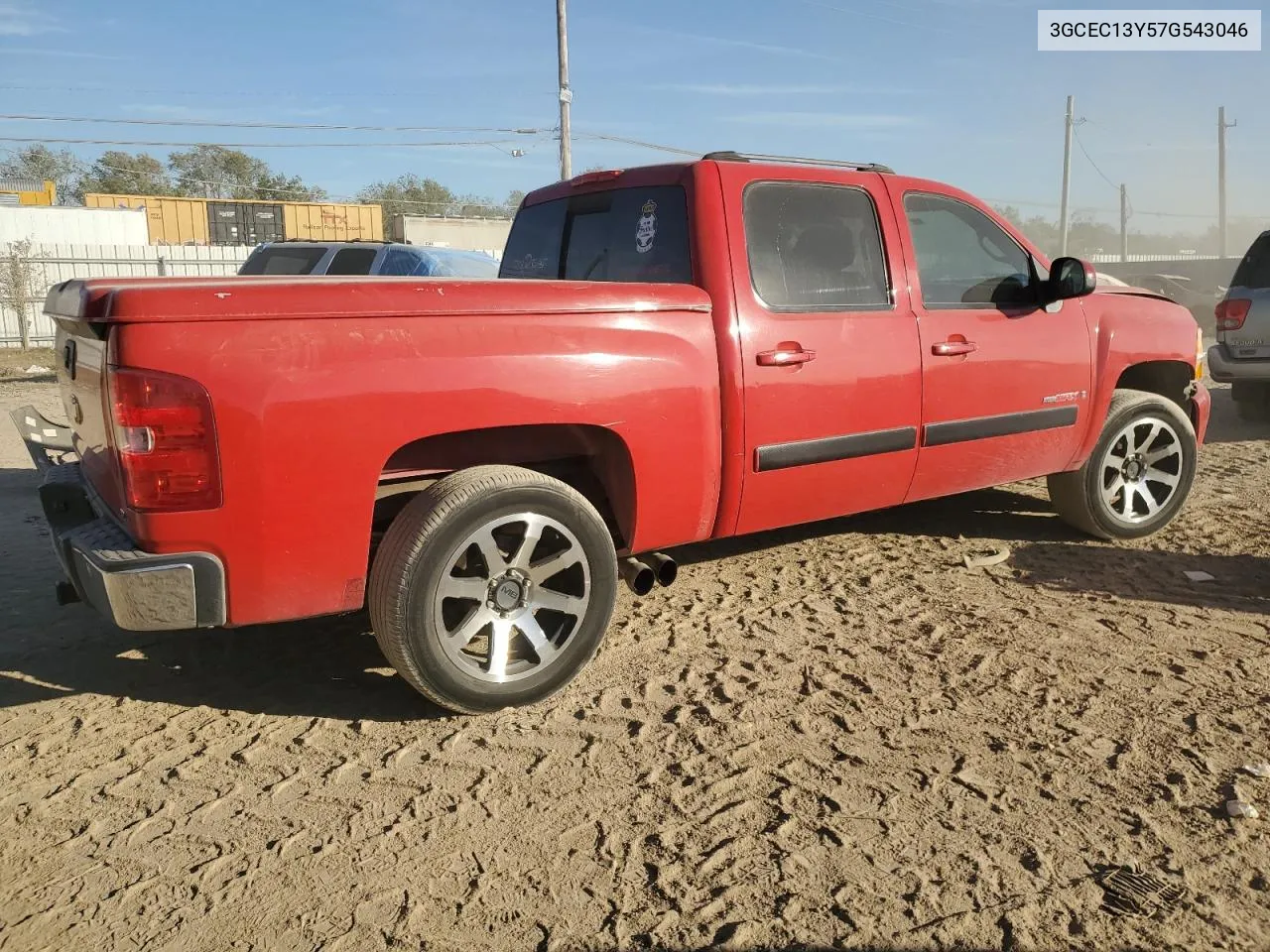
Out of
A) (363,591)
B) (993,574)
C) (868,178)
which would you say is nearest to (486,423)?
(363,591)

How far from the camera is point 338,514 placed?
3057 millimetres

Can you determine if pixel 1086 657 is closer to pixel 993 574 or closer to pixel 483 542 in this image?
pixel 993 574

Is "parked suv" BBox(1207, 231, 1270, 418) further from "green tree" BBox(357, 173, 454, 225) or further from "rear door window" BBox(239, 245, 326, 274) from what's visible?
"green tree" BBox(357, 173, 454, 225)

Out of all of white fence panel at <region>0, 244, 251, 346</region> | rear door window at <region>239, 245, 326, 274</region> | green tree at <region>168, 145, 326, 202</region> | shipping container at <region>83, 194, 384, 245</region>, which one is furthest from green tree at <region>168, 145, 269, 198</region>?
rear door window at <region>239, 245, 326, 274</region>

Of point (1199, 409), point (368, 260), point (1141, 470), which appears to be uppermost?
point (368, 260)

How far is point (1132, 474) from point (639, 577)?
3237 millimetres

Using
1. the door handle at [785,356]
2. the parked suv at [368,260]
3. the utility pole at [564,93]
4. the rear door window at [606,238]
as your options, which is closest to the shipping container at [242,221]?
the utility pole at [564,93]

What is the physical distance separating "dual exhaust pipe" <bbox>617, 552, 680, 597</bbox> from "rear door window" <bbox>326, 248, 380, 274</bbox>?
847 cm

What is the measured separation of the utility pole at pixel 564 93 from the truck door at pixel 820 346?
20676 millimetres

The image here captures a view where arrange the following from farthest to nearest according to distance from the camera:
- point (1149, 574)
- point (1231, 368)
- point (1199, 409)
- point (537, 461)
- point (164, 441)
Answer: point (1231, 368) → point (1199, 409) → point (1149, 574) → point (537, 461) → point (164, 441)

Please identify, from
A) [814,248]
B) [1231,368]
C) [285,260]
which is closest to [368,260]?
[285,260]

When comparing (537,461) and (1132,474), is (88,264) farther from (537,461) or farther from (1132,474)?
(1132,474)

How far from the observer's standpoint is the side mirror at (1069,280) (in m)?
4.65

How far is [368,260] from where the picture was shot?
36.8 feet
